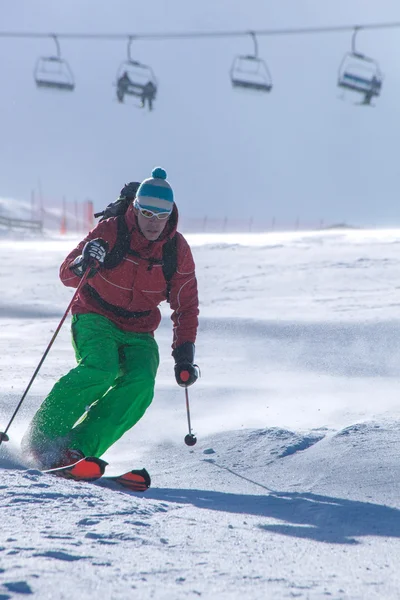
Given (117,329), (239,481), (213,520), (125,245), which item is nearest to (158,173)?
(125,245)

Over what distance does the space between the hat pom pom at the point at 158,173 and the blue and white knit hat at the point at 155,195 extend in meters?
0.06

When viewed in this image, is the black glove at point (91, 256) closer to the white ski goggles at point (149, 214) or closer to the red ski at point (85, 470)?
the white ski goggles at point (149, 214)

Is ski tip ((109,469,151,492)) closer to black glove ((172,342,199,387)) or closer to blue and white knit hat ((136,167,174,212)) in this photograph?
black glove ((172,342,199,387))

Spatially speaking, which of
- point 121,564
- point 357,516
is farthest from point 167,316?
point 121,564

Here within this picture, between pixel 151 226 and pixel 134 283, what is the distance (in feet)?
1.03

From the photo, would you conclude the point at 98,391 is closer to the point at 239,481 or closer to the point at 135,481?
the point at 135,481

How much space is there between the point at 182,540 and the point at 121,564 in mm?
366

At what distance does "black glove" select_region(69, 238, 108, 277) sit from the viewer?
4090 millimetres

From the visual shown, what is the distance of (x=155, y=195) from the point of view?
423cm

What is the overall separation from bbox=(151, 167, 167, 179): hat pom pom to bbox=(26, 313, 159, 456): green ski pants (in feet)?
2.61

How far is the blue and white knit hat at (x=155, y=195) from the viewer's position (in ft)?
13.8

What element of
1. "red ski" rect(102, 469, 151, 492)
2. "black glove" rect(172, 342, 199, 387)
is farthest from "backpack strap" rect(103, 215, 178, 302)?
"red ski" rect(102, 469, 151, 492)

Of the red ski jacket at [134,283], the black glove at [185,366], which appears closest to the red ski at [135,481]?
the black glove at [185,366]

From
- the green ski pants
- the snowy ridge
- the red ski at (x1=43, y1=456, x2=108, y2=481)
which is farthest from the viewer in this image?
the green ski pants
